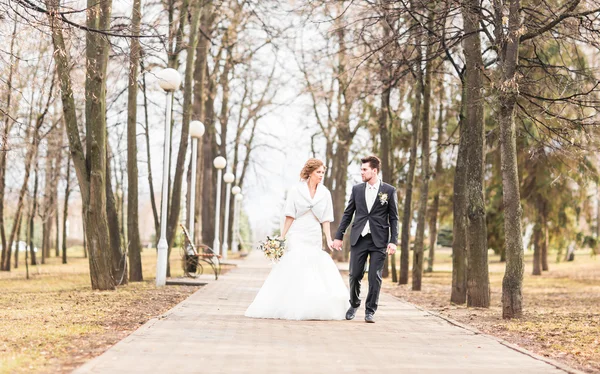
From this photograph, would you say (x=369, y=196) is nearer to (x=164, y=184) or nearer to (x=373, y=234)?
(x=373, y=234)

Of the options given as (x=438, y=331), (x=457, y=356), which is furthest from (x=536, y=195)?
(x=457, y=356)

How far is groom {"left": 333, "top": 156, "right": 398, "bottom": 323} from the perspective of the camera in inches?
423

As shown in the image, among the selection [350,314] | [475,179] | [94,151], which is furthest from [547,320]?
[94,151]

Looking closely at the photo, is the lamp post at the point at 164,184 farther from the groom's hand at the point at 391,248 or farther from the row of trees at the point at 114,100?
the groom's hand at the point at 391,248

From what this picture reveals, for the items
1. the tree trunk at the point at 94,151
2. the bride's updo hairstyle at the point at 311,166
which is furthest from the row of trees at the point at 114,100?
the bride's updo hairstyle at the point at 311,166

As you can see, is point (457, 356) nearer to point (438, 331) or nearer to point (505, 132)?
point (438, 331)

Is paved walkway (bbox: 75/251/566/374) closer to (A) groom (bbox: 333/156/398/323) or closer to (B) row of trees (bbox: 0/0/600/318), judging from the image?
(A) groom (bbox: 333/156/398/323)

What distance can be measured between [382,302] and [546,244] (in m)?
19.7

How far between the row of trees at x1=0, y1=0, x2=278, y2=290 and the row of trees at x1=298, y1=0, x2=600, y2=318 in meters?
3.62

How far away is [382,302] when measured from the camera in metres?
15.4

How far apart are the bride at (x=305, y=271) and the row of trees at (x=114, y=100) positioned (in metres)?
2.81

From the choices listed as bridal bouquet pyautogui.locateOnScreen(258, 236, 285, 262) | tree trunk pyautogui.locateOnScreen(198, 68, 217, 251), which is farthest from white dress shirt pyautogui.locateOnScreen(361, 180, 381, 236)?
tree trunk pyautogui.locateOnScreen(198, 68, 217, 251)

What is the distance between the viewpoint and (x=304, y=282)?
11.2 m

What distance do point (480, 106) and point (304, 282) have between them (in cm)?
515
